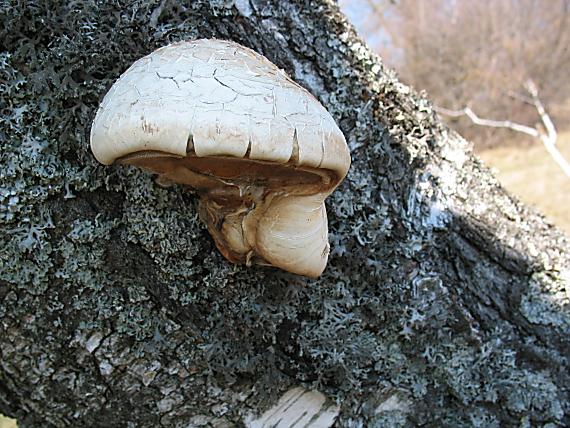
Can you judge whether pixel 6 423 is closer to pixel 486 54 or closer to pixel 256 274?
pixel 256 274

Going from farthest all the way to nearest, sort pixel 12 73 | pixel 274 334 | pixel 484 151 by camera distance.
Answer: pixel 484 151
pixel 274 334
pixel 12 73

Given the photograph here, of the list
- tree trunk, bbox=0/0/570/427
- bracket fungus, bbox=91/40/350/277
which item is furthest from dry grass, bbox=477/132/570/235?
bracket fungus, bbox=91/40/350/277

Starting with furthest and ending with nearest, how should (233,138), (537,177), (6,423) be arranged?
(537,177) → (6,423) → (233,138)

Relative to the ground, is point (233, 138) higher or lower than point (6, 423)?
higher

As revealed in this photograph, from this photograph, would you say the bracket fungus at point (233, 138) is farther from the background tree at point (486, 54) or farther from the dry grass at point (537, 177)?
the background tree at point (486, 54)

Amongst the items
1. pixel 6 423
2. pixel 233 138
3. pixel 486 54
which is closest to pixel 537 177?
pixel 486 54

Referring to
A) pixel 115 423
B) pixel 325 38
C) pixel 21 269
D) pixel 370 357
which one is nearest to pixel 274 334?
pixel 370 357

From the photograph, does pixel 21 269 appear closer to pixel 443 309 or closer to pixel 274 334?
pixel 274 334
